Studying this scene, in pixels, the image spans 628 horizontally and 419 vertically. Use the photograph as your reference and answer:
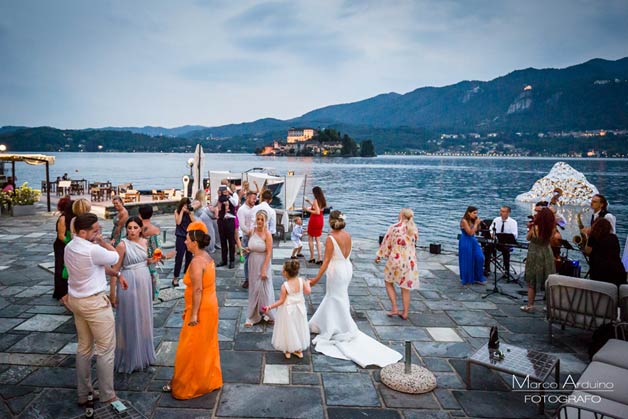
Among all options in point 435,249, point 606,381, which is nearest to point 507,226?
point 435,249

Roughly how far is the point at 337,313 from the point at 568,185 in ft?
115

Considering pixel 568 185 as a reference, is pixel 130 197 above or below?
below

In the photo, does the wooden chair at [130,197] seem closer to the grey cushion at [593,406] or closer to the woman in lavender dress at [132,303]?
the woman in lavender dress at [132,303]

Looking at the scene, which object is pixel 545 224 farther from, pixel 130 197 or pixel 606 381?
pixel 130 197

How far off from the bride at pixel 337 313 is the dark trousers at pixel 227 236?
3.70 meters

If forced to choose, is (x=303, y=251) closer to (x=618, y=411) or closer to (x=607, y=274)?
(x=607, y=274)

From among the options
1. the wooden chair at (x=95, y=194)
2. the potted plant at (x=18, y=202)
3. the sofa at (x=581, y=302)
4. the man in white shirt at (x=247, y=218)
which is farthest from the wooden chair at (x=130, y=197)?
the sofa at (x=581, y=302)

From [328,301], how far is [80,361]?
2974 millimetres

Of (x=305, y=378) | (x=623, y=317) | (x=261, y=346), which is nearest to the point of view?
(x=305, y=378)

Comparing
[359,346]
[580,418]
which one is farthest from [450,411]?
[359,346]

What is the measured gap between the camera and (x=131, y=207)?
17.7 meters

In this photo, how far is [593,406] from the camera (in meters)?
3.22

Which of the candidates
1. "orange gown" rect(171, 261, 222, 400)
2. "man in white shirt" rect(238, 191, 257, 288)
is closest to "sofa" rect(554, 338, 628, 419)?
"orange gown" rect(171, 261, 222, 400)

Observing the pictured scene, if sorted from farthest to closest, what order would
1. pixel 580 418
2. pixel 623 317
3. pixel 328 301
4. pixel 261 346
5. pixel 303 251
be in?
1. pixel 303 251
2. pixel 328 301
3. pixel 261 346
4. pixel 623 317
5. pixel 580 418
